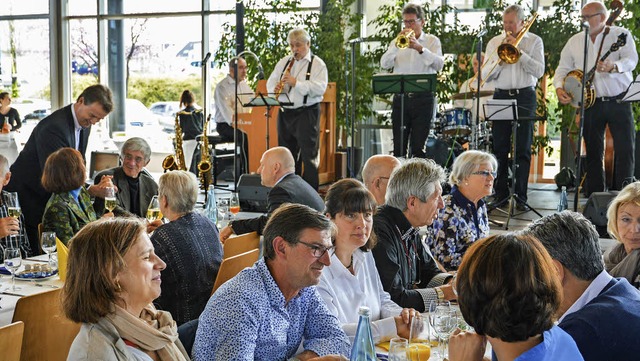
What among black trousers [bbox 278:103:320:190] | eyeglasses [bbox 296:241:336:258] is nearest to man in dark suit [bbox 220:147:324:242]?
eyeglasses [bbox 296:241:336:258]

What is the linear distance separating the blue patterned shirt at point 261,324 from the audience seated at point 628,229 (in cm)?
146

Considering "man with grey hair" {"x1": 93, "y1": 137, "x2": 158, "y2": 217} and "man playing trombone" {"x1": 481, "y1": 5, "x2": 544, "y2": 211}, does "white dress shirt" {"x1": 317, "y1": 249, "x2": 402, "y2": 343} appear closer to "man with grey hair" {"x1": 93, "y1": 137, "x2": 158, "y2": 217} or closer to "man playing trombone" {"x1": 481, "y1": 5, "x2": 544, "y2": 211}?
"man with grey hair" {"x1": 93, "y1": 137, "x2": 158, "y2": 217}

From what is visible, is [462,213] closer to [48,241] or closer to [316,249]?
[316,249]

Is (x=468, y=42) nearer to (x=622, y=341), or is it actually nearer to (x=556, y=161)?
(x=556, y=161)

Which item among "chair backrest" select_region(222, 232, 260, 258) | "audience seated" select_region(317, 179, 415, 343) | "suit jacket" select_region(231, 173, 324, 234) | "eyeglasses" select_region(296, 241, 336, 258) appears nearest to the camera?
"eyeglasses" select_region(296, 241, 336, 258)

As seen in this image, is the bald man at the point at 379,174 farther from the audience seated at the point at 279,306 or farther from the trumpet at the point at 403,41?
the trumpet at the point at 403,41

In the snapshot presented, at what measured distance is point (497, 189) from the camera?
9.10m

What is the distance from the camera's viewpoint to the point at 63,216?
4.86 m

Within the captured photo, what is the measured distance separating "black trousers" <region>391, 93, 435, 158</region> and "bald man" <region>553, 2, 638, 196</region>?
5.05ft

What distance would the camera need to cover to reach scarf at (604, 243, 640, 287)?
12.0 ft

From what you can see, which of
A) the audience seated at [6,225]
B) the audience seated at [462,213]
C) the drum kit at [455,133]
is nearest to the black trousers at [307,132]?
the drum kit at [455,133]

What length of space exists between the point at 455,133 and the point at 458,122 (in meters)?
0.13

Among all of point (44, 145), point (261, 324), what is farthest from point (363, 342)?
point (44, 145)

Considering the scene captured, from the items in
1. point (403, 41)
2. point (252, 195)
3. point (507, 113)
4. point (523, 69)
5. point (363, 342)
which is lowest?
point (252, 195)
